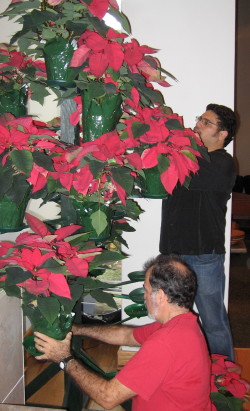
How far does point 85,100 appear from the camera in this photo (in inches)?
44.7

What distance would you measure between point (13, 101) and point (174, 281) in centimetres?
74

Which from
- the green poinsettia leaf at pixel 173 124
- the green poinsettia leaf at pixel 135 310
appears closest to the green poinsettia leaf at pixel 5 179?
the green poinsettia leaf at pixel 173 124

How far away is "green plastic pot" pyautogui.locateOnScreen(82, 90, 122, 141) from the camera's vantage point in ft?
3.66

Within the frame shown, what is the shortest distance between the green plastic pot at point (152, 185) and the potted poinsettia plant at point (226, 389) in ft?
2.21

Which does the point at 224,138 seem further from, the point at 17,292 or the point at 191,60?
the point at 17,292

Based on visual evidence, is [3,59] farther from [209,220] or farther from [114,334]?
[209,220]

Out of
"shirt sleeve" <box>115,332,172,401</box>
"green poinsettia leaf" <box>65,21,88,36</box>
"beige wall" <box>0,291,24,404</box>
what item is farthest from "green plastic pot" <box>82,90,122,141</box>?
"shirt sleeve" <box>115,332,172,401</box>

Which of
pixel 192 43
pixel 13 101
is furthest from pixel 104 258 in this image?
pixel 192 43

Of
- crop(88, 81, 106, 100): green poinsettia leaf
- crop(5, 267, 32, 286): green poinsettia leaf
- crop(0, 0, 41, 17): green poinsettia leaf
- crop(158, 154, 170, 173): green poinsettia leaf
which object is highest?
crop(0, 0, 41, 17): green poinsettia leaf

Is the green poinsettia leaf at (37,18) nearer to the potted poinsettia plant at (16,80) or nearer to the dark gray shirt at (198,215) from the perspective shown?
the potted poinsettia plant at (16,80)

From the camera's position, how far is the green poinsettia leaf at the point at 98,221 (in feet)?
3.89

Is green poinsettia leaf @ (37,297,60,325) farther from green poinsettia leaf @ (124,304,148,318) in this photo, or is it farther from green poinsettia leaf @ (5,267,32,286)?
green poinsettia leaf @ (124,304,148,318)

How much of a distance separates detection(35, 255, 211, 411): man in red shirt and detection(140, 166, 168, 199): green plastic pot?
228 mm

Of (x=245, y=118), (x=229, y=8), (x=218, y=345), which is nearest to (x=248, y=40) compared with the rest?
(x=245, y=118)
